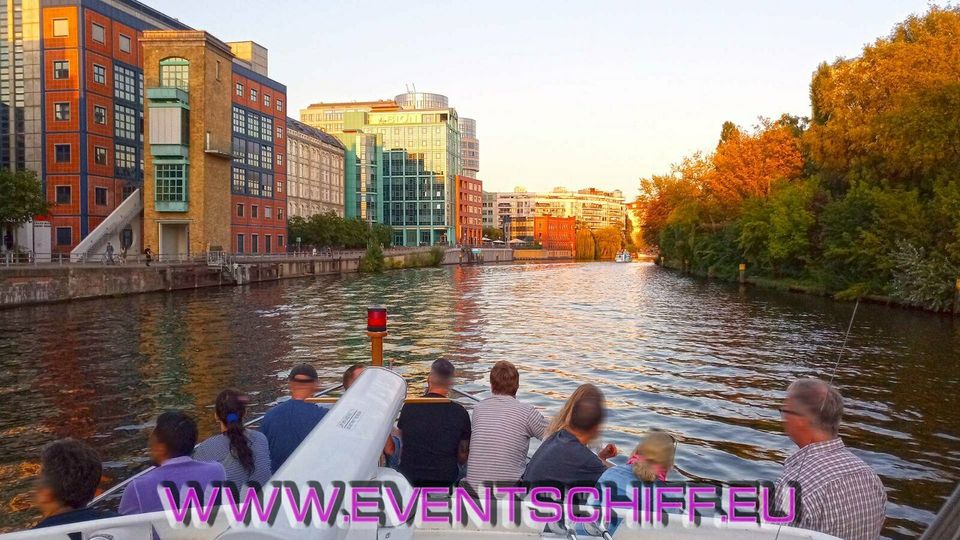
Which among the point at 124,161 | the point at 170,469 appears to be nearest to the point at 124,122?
the point at 124,161

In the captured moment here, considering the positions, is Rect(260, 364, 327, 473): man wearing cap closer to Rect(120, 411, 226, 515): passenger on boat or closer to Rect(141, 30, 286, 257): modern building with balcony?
Rect(120, 411, 226, 515): passenger on boat

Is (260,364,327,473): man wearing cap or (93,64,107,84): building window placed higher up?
(93,64,107,84): building window

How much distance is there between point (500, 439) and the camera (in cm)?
581

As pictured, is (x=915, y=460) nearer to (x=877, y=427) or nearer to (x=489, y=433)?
(x=877, y=427)

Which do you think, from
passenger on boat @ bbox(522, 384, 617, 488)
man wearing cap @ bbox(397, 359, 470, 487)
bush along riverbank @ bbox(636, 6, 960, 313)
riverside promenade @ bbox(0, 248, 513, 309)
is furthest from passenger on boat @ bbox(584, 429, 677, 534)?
riverside promenade @ bbox(0, 248, 513, 309)

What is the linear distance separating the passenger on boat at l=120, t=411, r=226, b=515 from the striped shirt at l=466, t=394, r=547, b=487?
2.09 meters

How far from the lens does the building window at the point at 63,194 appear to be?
54362mm

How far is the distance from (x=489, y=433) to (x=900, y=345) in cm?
2077

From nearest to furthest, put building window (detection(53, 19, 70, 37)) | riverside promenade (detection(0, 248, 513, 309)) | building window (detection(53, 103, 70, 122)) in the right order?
1. riverside promenade (detection(0, 248, 513, 309))
2. building window (detection(53, 19, 70, 37))
3. building window (detection(53, 103, 70, 122))

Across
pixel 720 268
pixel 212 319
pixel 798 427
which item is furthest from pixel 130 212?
pixel 798 427

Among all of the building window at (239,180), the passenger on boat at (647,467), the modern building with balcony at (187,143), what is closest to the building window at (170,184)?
the modern building with balcony at (187,143)

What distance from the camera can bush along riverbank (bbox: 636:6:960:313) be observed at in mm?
32062

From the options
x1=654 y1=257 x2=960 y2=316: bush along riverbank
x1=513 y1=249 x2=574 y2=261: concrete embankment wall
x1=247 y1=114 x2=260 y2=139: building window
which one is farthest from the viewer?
x1=513 y1=249 x2=574 y2=261: concrete embankment wall

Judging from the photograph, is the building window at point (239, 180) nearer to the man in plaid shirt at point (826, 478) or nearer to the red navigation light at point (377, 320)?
the red navigation light at point (377, 320)
